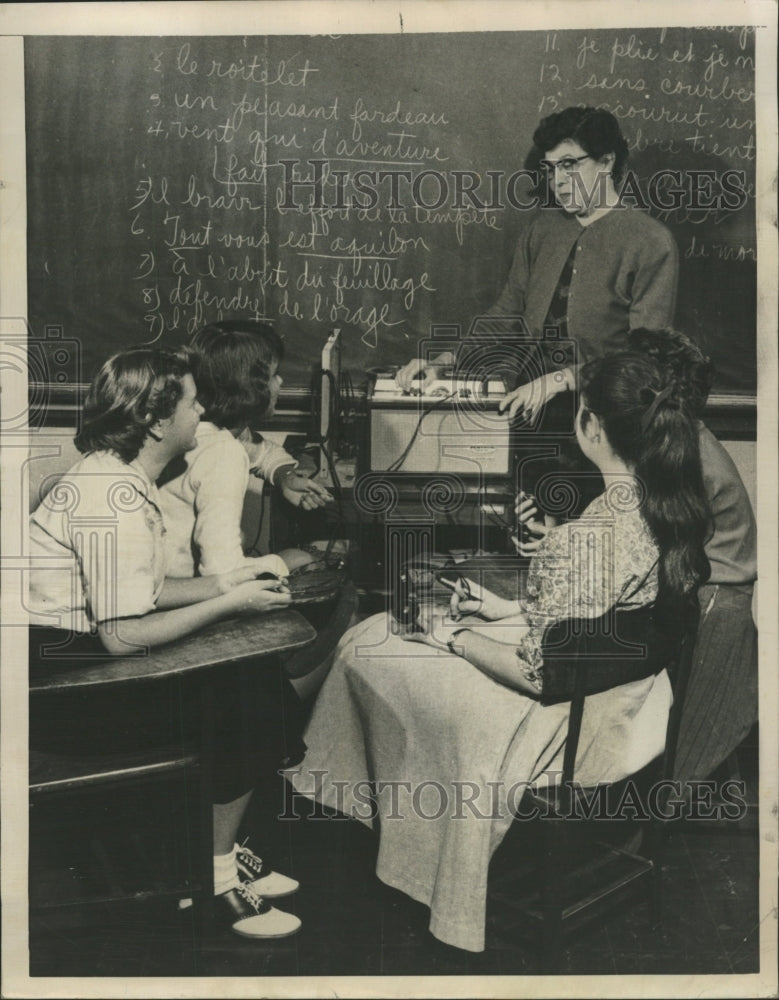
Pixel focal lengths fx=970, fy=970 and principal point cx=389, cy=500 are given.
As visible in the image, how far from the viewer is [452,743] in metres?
2.81

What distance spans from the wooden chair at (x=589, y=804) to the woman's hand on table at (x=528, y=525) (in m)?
0.25

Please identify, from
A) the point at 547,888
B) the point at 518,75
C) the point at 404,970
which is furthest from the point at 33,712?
the point at 518,75

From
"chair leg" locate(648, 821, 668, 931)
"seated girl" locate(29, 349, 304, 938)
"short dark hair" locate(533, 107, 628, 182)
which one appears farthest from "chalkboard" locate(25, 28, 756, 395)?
"chair leg" locate(648, 821, 668, 931)

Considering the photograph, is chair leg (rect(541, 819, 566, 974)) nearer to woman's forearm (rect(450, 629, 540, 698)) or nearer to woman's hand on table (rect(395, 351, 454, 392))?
woman's forearm (rect(450, 629, 540, 698))

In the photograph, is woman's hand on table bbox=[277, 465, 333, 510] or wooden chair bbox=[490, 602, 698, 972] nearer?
wooden chair bbox=[490, 602, 698, 972]

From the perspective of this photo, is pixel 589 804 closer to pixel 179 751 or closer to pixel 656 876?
pixel 656 876

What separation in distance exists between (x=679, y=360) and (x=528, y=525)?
67 cm

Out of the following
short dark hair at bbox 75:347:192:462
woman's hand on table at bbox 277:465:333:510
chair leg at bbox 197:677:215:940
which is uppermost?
short dark hair at bbox 75:347:192:462

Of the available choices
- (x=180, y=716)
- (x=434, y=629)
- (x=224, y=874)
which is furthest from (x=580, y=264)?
(x=224, y=874)

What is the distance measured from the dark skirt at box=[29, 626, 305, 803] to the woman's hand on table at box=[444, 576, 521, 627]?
548 mm

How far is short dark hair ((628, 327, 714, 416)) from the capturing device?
2889mm

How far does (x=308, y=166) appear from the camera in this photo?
2898 mm

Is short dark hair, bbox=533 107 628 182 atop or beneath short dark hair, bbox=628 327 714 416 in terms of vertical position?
atop

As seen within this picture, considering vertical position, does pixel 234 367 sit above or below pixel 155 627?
above
